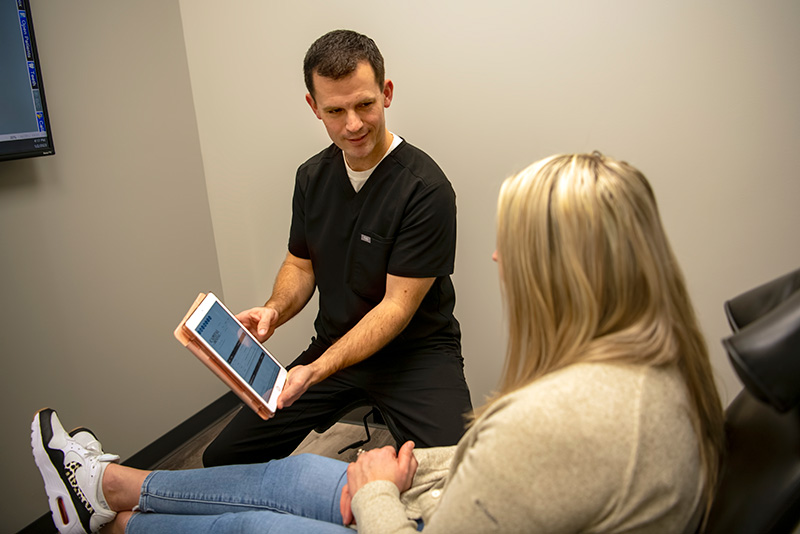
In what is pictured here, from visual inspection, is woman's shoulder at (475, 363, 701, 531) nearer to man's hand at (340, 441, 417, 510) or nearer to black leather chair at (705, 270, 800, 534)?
black leather chair at (705, 270, 800, 534)

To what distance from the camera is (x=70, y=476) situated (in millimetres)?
1393

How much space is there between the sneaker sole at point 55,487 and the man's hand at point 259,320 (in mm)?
557

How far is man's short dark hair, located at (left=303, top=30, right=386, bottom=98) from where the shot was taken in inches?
61.3

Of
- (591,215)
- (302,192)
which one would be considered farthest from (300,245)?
(591,215)

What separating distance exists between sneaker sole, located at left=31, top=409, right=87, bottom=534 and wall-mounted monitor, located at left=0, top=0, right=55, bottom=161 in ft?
2.54

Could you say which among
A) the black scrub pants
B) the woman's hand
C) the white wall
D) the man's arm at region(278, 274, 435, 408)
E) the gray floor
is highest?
the white wall

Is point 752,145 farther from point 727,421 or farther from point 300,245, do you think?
point 300,245

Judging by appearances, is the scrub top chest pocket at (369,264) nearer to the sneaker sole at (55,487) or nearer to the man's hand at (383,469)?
the man's hand at (383,469)

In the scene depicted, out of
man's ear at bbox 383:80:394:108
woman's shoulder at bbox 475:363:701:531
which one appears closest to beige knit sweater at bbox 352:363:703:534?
woman's shoulder at bbox 475:363:701:531

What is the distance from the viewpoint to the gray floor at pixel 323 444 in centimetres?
222

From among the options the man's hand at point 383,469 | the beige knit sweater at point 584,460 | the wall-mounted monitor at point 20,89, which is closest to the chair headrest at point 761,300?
the beige knit sweater at point 584,460

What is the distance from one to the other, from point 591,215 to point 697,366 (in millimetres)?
268

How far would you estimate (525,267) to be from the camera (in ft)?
2.66

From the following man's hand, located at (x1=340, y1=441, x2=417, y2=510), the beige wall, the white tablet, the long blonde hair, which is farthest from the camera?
the beige wall
